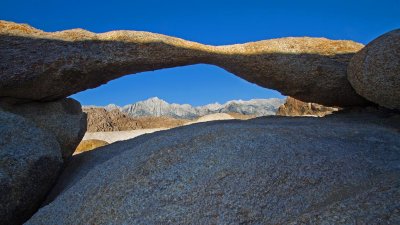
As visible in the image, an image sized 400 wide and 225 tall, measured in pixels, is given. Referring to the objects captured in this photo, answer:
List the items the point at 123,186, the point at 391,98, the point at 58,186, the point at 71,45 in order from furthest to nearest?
the point at 71,45
the point at 391,98
the point at 58,186
the point at 123,186

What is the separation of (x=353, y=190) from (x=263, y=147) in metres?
1.78

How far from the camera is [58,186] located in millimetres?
8516

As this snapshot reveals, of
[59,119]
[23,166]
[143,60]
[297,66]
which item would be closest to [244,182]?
[23,166]

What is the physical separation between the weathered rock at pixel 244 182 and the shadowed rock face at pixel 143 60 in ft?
10.6

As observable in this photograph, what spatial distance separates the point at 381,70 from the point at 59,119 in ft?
26.0

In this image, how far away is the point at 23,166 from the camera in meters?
7.37

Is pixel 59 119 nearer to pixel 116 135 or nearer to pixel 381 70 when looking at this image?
pixel 381 70

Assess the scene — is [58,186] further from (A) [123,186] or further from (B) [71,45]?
(B) [71,45]

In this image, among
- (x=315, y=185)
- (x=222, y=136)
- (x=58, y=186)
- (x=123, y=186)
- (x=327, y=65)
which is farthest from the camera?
(x=327, y=65)

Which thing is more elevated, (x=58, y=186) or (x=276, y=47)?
(x=276, y=47)

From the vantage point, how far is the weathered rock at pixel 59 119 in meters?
9.74

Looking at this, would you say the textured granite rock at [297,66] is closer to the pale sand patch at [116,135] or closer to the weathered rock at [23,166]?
the weathered rock at [23,166]

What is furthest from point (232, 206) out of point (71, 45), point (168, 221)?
point (71, 45)

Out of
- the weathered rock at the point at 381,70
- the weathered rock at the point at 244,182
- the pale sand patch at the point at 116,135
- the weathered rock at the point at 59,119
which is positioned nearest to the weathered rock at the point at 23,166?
the weathered rock at the point at 244,182
